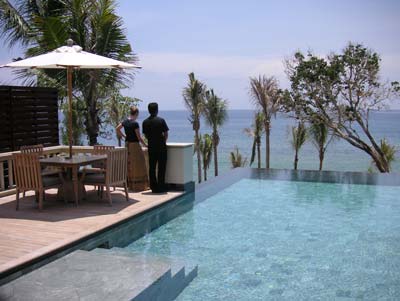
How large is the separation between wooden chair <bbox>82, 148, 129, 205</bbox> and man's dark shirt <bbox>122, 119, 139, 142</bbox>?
27.8 inches

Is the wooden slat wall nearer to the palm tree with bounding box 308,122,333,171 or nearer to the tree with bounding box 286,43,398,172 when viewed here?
the tree with bounding box 286,43,398,172

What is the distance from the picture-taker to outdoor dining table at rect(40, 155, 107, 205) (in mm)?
6738

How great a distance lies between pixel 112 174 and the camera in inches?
275

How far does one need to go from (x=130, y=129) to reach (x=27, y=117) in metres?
2.69

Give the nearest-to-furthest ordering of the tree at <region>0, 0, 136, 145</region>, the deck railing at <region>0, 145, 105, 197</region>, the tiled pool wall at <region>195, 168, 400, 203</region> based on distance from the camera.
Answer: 1. the deck railing at <region>0, 145, 105, 197</region>
2. the tiled pool wall at <region>195, 168, 400, 203</region>
3. the tree at <region>0, 0, 136, 145</region>

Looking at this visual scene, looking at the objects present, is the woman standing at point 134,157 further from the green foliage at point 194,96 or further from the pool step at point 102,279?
the green foliage at point 194,96

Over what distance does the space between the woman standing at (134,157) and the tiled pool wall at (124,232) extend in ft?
2.52

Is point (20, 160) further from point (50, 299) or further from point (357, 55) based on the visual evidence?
point (357, 55)

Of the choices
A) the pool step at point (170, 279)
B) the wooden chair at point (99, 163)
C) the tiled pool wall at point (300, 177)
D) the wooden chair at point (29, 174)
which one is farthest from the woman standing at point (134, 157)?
the pool step at point (170, 279)

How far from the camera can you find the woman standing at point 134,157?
25.9 ft

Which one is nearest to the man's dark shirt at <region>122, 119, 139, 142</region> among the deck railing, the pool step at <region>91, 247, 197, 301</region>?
the deck railing

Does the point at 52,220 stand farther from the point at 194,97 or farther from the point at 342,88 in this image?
the point at 194,97

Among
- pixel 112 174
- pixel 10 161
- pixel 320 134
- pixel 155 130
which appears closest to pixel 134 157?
pixel 155 130

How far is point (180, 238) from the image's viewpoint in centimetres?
610
